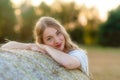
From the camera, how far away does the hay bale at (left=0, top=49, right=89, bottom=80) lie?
14.2 ft

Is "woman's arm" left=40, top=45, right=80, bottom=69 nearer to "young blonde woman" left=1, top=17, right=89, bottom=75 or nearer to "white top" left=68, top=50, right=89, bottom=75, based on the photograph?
"young blonde woman" left=1, top=17, right=89, bottom=75

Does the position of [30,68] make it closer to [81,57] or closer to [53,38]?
[53,38]

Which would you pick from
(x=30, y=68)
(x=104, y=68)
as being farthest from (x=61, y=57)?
(x=104, y=68)

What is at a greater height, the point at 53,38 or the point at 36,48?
the point at 53,38

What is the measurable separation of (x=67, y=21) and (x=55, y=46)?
55.8m

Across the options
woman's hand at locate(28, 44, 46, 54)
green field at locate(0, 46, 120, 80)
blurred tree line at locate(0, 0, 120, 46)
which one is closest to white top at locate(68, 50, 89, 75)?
woman's hand at locate(28, 44, 46, 54)

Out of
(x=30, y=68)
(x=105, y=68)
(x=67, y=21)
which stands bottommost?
(x=105, y=68)

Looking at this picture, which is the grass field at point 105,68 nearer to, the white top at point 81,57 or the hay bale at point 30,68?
the white top at point 81,57

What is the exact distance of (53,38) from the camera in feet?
16.5

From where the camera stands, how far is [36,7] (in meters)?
54.9

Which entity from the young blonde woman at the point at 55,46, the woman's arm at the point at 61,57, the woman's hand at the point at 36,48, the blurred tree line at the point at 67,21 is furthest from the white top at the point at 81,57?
the blurred tree line at the point at 67,21

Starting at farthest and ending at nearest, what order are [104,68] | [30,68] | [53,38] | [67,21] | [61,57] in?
1. [67,21]
2. [104,68]
3. [53,38]
4. [61,57]
5. [30,68]

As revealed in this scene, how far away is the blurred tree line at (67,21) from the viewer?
4214cm

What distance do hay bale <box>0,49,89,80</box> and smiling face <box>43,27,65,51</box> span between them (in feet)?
0.51
